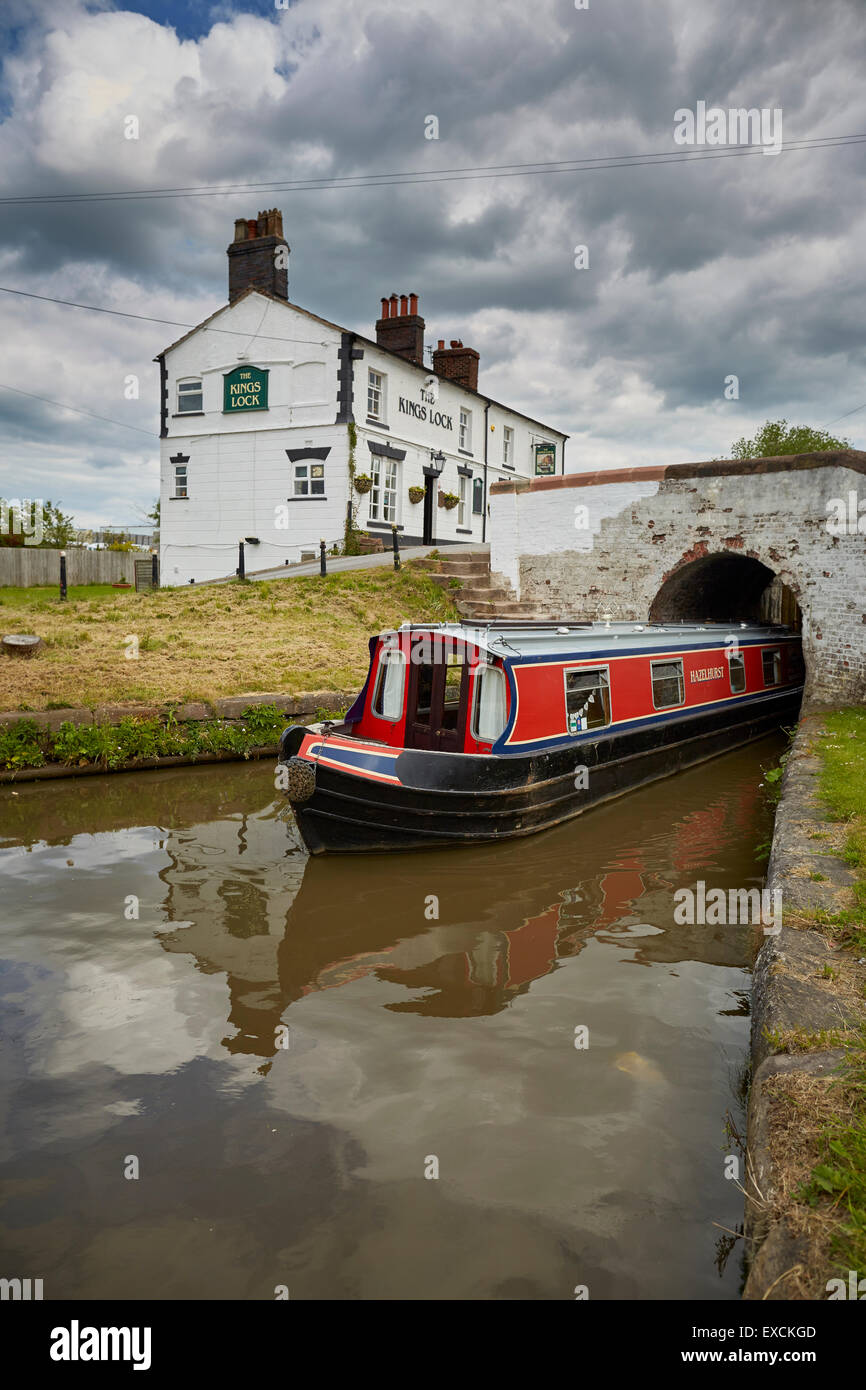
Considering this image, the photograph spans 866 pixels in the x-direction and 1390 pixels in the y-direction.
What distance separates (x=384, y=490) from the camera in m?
22.4

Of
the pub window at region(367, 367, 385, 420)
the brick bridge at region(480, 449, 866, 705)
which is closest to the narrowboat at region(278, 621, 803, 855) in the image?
the brick bridge at region(480, 449, 866, 705)

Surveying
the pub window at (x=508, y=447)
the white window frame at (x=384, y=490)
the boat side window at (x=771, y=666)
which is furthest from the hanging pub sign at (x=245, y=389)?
the boat side window at (x=771, y=666)

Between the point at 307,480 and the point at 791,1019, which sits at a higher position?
the point at 307,480

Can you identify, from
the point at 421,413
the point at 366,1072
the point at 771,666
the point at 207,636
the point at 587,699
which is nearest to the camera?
the point at 366,1072

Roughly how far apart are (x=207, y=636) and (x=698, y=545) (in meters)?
7.80

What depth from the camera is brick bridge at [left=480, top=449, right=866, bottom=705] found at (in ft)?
39.8

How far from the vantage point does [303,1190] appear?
10.8 feet

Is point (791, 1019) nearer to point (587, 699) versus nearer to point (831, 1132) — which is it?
point (831, 1132)

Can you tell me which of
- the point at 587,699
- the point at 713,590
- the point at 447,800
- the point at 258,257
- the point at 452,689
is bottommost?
the point at 447,800

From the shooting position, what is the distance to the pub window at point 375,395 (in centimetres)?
2156

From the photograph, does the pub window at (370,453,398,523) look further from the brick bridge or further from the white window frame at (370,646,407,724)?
the white window frame at (370,646,407,724)

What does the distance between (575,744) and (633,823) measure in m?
0.95

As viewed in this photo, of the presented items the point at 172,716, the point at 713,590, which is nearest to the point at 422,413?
the point at 713,590

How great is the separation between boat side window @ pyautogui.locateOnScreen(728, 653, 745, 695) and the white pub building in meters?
11.1
